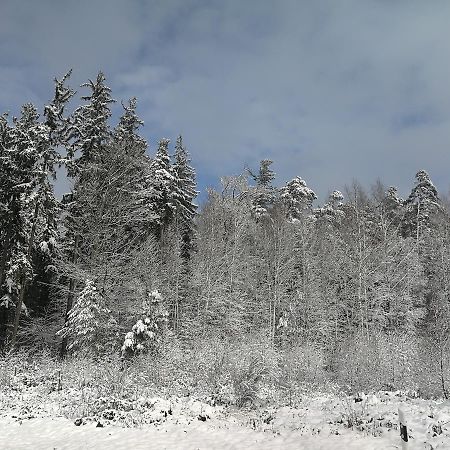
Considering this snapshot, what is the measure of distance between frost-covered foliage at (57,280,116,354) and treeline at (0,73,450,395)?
82 mm

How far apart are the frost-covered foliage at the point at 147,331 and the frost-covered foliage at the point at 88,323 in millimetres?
1740

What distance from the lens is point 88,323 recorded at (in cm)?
1961

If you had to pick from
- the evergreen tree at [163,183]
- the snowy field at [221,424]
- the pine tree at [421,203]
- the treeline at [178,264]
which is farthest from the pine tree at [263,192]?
the snowy field at [221,424]

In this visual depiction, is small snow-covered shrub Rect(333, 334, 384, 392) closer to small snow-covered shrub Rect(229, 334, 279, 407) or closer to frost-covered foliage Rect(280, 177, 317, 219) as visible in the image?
small snow-covered shrub Rect(229, 334, 279, 407)

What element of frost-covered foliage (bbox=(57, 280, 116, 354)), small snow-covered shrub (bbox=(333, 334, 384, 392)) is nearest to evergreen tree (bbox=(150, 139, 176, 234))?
frost-covered foliage (bbox=(57, 280, 116, 354))

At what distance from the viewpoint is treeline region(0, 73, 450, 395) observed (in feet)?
69.4

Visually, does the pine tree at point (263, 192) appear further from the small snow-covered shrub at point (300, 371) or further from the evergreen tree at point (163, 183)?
the small snow-covered shrub at point (300, 371)

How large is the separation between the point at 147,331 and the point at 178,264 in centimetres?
1061

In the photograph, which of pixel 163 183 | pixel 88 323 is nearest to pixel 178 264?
pixel 163 183

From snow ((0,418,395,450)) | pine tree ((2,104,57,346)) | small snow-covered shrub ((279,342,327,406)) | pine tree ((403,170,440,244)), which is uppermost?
pine tree ((403,170,440,244))

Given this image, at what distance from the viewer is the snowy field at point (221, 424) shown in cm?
1023

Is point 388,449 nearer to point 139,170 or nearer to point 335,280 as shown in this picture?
point 139,170

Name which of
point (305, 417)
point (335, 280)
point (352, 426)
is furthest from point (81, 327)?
point (335, 280)

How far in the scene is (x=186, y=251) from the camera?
116 ft
